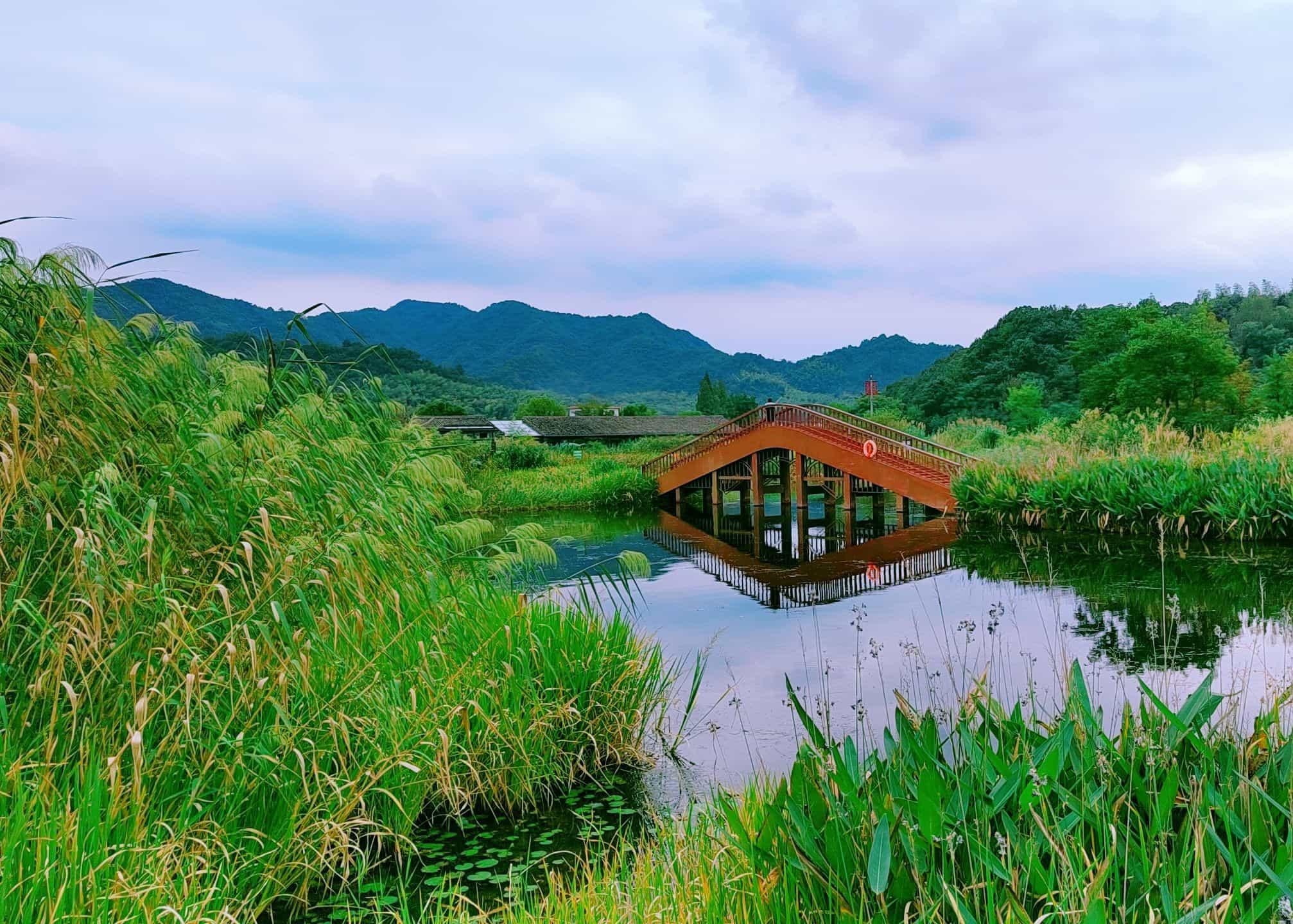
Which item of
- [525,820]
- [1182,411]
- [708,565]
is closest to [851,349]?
[1182,411]

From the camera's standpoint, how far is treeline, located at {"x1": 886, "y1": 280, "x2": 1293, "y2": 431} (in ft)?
95.1

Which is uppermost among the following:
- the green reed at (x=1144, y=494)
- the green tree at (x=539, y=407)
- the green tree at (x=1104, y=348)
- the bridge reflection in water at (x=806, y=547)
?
the green tree at (x=1104, y=348)

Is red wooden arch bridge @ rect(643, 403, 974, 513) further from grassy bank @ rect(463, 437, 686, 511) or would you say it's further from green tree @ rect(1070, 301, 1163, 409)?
green tree @ rect(1070, 301, 1163, 409)

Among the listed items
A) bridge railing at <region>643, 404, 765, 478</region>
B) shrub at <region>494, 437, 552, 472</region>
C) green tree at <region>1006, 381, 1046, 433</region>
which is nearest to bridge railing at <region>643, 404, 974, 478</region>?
bridge railing at <region>643, 404, 765, 478</region>

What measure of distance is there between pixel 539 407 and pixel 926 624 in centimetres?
6549

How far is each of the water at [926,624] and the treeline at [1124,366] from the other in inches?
529

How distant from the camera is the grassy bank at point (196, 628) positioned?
291 cm

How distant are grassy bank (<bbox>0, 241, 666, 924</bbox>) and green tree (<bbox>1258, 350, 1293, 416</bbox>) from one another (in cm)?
3435

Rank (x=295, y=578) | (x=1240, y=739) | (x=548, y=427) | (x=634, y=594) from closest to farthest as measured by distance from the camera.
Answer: (x=1240, y=739)
(x=295, y=578)
(x=634, y=594)
(x=548, y=427)

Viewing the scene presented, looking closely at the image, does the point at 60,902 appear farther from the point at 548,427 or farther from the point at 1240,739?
the point at 548,427

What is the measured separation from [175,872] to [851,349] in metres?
131

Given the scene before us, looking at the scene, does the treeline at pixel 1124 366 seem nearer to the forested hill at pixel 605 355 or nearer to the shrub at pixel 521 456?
the shrub at pixel 521 456

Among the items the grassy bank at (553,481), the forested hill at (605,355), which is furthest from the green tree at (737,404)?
the grassy bank at (553,481)

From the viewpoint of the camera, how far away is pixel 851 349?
129500 millimetres
